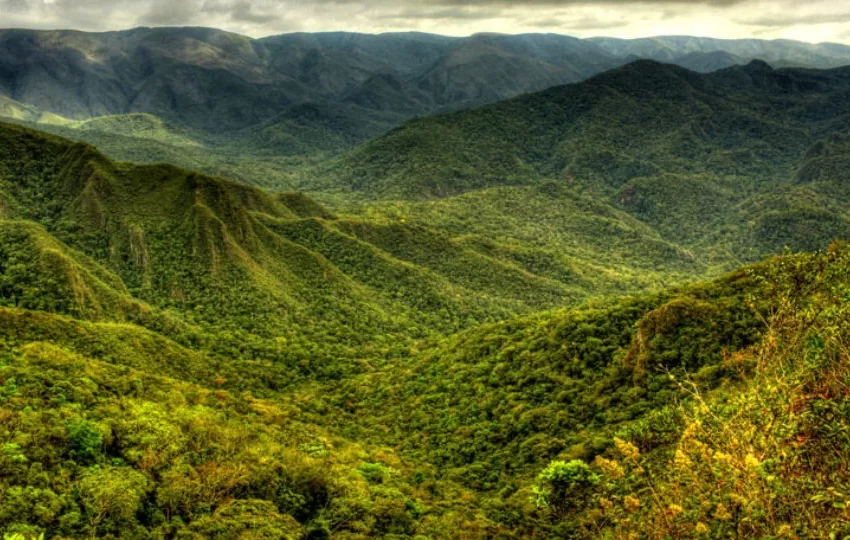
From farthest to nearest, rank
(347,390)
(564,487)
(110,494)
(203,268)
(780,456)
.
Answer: (203,268), (347,390), (564,487), (110,494), (780,456)

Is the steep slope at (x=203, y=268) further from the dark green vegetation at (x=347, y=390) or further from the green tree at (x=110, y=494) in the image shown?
the green tree at (x=110, y=494)

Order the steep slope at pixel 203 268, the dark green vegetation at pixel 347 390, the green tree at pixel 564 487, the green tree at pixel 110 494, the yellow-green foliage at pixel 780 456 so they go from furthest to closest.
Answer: the steep slope at pixel 203 268 < the green tree at pixel 564 487 < the green tree at pixel 110 494 < the dark green vegetation at pixel 347 390 < the yellow-green foliage at pixel 780 456

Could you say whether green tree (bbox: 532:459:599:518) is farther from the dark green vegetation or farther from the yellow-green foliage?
the yellow-green foliage

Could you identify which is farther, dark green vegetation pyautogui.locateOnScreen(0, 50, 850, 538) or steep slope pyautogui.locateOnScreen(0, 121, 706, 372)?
steep slope pyautogui.locateOnScreen(0, 121, 706, 372)

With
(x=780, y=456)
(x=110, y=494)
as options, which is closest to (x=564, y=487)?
(x=780, y=456)

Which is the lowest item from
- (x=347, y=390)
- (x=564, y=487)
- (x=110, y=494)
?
(x=347, y=390)

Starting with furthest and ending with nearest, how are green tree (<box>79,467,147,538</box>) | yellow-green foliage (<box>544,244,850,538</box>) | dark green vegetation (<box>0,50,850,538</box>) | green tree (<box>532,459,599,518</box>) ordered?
green tree (<box>532,459,599,518</box>) → green tree (<box>79,467,147,538</box>) → dark green vegetation (<box>0,50,850,538</box>) → yellow-green foliage (<box>544,244,850,538</box>)

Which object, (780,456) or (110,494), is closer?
(780,456)

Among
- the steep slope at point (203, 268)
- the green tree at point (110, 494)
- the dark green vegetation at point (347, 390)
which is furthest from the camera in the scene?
the steep slope at point (203, 268)

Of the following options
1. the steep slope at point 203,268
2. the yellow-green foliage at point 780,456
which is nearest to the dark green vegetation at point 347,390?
the yellow-green foliage at point 780,456

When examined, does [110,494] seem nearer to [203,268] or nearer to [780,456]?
[780,456]

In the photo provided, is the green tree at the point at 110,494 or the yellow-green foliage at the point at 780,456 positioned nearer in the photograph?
the yellow-green foliage at the point at 780,456

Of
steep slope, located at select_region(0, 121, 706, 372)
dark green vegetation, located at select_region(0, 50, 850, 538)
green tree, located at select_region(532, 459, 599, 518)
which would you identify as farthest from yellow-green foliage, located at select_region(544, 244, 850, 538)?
steep slope, located at select_region(0, 121, 706, 372)
